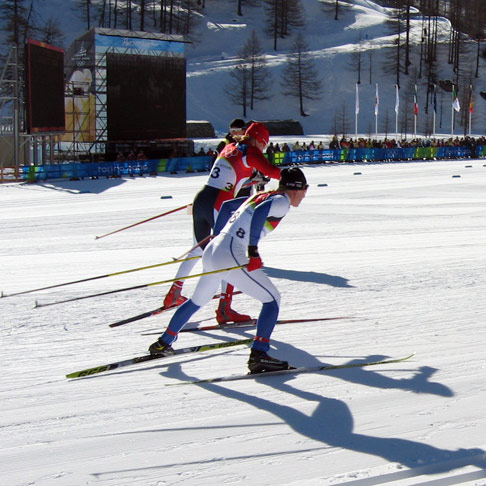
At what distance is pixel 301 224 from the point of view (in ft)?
49.0

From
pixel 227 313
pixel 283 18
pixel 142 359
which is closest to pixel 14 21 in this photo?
pixel 283 18

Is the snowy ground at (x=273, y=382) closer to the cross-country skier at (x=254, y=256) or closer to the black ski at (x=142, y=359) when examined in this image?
the black ski at (x=142, y=359)

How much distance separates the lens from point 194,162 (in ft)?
102

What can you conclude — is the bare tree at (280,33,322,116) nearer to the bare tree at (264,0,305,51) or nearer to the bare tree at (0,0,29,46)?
the bare tree at (264,0,305,51)

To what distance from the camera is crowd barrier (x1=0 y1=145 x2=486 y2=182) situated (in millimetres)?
27328

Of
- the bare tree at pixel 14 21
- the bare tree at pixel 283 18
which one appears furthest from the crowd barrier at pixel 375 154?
the bare tree at pixel 283 18

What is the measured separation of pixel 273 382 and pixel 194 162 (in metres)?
26.1

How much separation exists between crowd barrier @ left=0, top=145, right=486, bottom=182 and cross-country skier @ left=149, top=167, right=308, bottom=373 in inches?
865

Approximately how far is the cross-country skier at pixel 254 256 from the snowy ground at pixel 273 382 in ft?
1.17

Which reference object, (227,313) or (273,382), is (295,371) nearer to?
(273,382)

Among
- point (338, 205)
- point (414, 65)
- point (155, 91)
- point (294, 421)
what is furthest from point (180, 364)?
point (414, 65)

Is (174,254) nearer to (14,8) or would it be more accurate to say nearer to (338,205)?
(338,205)

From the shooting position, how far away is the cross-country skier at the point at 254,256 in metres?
5.50

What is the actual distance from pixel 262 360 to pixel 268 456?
146 centimetres
